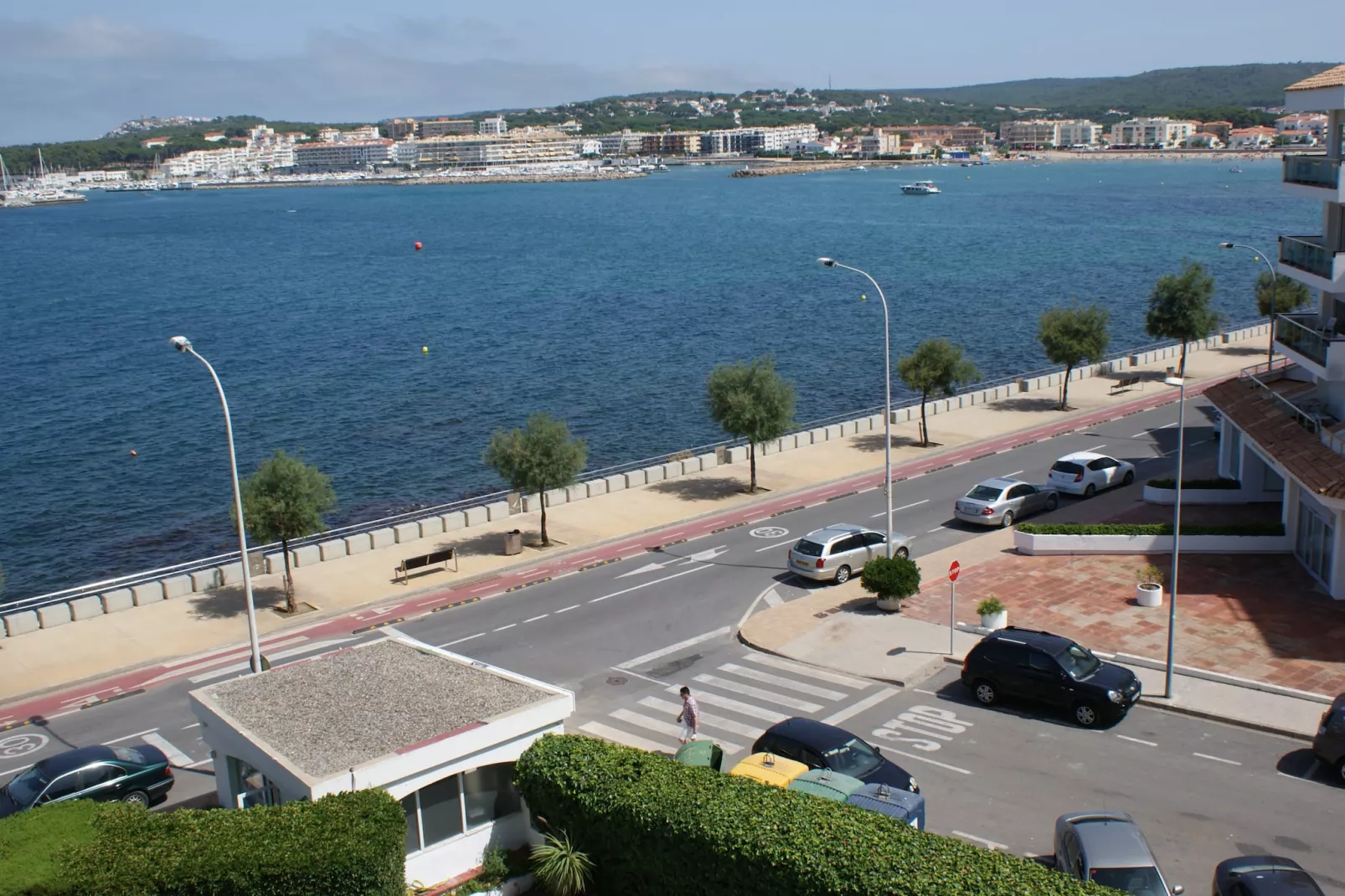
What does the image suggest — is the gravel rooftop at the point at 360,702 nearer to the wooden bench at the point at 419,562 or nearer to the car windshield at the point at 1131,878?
the car windshield at the point at 1131,878

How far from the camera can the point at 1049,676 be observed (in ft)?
72.7

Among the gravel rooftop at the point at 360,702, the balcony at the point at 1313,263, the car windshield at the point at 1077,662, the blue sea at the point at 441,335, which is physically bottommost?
the blue sea at the point at 441,335

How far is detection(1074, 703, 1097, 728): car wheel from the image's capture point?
2178 cm

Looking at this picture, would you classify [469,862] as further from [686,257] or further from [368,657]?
[686,257]

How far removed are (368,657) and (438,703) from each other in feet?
8.53

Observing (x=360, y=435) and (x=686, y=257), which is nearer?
(x=360, y=435)

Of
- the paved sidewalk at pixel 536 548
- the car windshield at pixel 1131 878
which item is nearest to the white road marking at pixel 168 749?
the paved sidewalk at pixel 536 548

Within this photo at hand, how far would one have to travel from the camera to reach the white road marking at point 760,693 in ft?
75.9

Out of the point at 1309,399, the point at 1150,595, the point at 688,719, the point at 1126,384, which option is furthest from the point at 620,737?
Answer: the point at 1126,384

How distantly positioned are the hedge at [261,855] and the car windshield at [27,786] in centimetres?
574

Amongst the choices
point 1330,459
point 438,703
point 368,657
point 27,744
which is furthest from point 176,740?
point 1330,459

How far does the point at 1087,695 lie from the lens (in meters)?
21.7

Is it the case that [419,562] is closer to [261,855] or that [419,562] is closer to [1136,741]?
[261,855]

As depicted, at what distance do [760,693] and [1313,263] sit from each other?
20496mm
